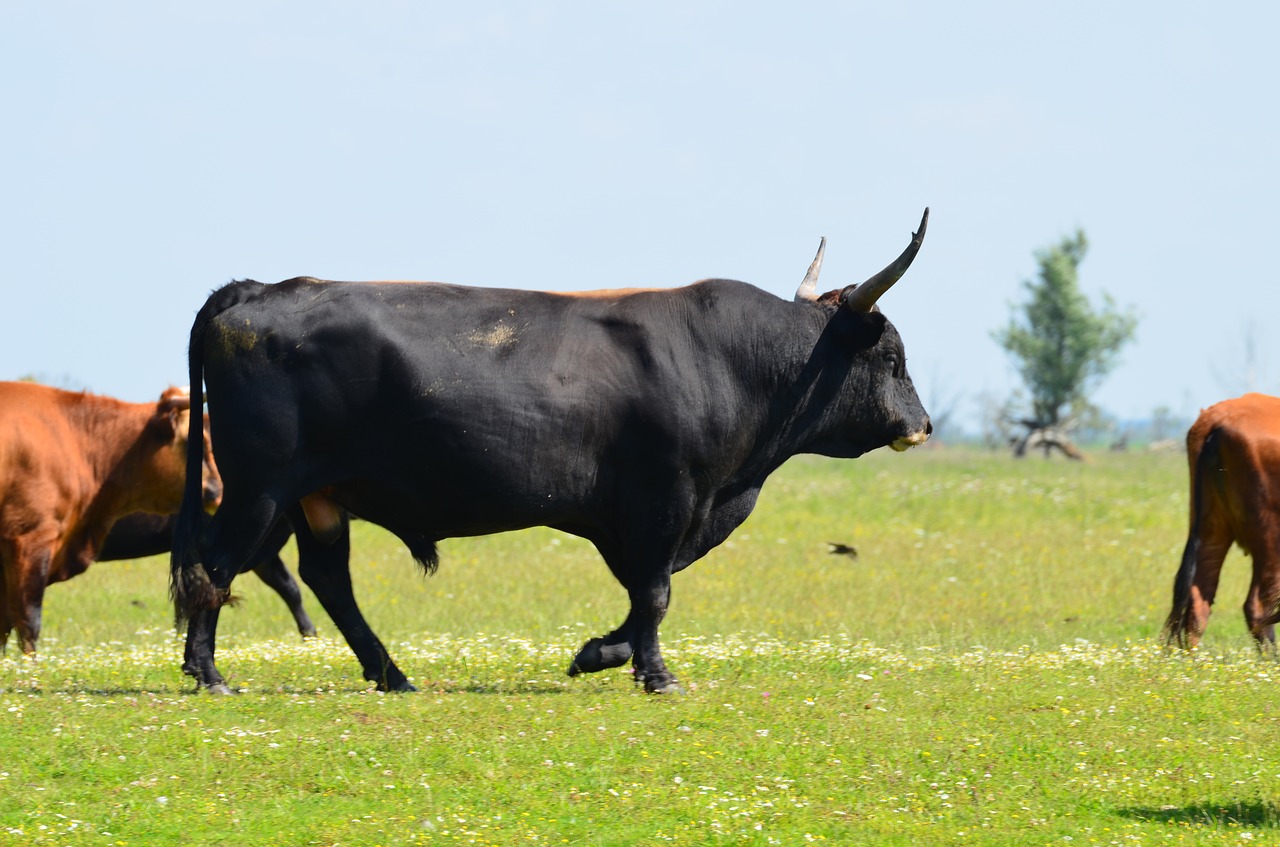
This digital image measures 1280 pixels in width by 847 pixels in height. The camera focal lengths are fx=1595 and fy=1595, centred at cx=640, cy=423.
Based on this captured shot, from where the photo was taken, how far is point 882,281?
1045 centimetres

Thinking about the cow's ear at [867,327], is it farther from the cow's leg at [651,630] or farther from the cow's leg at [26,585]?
the cow's leg at [26,585]

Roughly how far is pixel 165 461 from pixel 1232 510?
9.56 m

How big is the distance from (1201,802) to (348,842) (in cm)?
403

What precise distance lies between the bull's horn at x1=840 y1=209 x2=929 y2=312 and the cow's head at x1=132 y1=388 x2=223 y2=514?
7.10 m

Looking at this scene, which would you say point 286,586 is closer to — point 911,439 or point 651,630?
point 651,630

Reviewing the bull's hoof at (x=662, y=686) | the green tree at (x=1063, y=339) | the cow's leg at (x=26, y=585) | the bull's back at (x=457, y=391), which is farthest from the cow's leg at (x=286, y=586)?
the green tree at (x=1063, y=339)

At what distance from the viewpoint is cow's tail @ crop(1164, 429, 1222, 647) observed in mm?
12859

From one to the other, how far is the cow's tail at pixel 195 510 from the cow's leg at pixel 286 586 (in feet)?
18.1

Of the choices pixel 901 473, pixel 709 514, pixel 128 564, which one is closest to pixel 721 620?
pixel 709 514

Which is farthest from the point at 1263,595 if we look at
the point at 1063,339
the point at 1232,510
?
the point at 1063,339

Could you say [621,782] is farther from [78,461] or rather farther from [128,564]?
[128,564]

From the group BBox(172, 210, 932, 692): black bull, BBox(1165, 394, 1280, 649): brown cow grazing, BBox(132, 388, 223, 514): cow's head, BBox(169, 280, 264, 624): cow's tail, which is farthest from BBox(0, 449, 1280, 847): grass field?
BBox(132, 388, 223, 514): cow's head

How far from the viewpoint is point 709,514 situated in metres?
10.7

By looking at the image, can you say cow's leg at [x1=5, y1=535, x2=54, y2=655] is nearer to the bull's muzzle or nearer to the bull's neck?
the bull's neck
